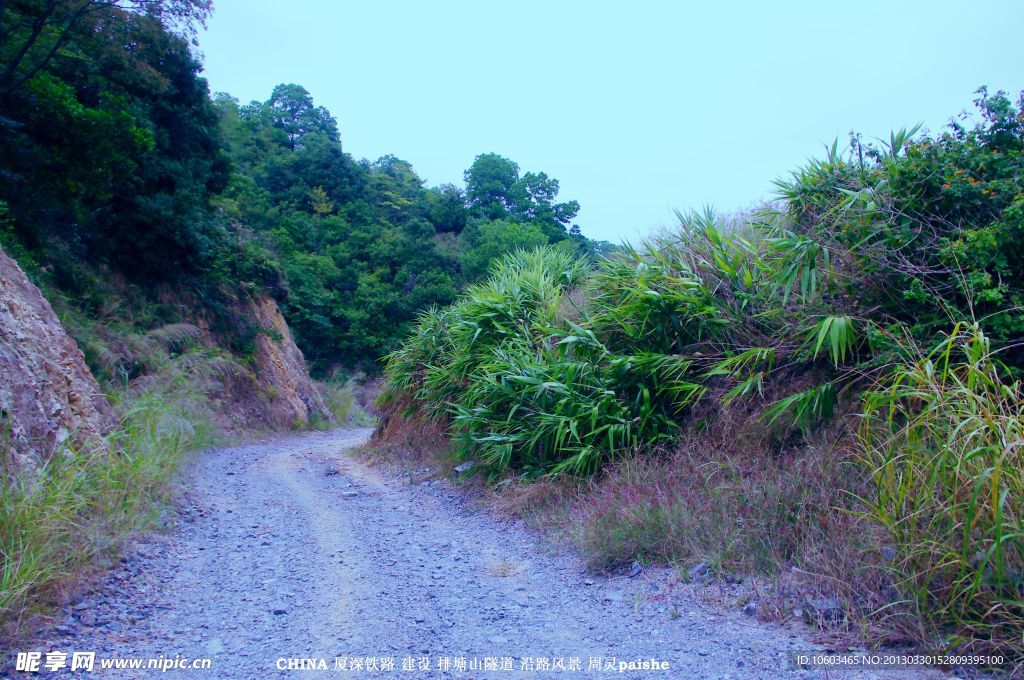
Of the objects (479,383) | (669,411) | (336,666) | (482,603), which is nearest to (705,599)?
(482,603)

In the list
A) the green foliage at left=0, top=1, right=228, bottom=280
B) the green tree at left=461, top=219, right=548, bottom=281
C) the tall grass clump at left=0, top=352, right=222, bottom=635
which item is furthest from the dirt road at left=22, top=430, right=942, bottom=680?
the green tree at left=461, top=219, right=548, bottom=281

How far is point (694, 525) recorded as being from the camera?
5.10 m

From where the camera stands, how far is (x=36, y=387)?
6.04m

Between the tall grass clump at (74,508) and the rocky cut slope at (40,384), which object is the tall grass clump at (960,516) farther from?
the rocky cut slope at (40,384)

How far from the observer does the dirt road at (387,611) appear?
3635mm

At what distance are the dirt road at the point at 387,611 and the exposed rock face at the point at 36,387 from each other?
1.23m

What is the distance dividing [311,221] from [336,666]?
37375mm

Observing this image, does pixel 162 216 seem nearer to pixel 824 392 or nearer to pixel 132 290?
pixel 132 290

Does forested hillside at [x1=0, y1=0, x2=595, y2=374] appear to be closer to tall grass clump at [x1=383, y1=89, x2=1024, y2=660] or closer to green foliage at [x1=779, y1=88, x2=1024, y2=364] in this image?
tall grass clump at [x1=383, y1=89, x2=1024, y2=660]

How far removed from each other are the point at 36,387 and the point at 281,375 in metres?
16.6

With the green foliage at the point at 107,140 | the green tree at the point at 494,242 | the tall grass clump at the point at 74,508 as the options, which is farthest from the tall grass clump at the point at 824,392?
the green tree at the point at 494,242

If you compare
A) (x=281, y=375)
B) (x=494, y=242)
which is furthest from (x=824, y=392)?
(x=494, y=242)

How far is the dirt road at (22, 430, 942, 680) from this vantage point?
3.63m

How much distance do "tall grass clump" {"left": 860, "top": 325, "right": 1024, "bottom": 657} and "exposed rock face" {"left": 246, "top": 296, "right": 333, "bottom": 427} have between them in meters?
18.8
